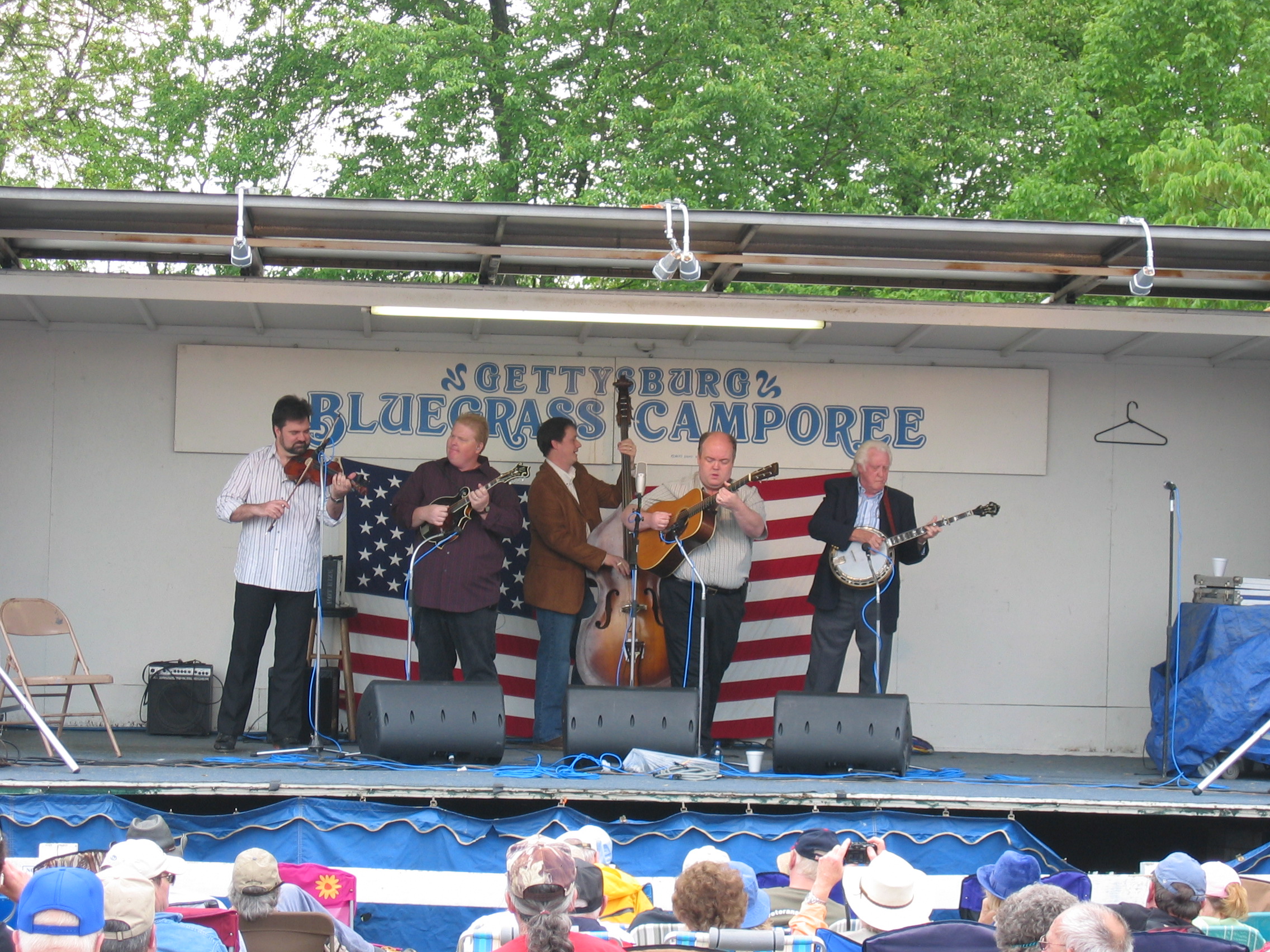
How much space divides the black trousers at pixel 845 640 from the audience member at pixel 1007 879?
8.50 ft

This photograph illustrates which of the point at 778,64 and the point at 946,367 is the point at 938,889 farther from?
the point at 778,64

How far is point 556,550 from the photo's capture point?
6414mm

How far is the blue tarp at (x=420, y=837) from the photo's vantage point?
4.74m

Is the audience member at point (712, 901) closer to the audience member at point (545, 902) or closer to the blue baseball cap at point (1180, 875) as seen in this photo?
the audience member at point (545, 902)

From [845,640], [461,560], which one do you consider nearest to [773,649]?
[845,640]

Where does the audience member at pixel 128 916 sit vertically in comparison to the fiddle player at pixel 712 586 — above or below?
below

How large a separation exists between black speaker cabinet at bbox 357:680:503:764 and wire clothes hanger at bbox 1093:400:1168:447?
12.7ft

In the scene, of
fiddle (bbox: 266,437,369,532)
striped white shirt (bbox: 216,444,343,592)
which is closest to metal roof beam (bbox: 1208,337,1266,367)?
fiddle (bbox: 266,437,369,532)

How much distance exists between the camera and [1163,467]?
24.2ft

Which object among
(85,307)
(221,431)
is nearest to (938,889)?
(221,431)

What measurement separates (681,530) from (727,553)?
0.30 metres

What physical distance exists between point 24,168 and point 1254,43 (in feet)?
42.9

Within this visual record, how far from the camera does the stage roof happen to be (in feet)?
17.6

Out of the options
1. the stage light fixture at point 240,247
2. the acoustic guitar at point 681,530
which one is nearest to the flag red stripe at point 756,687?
the acoustic guitar at point 681,530
